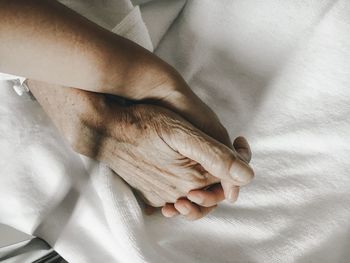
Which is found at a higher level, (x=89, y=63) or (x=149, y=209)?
(x=89, y=63)

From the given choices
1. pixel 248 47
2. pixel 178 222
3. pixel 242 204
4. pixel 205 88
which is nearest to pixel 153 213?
pixel 178 222

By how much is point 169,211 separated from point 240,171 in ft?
0.56

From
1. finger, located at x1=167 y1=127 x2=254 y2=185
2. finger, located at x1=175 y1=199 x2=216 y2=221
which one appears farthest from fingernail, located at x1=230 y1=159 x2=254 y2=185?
finger, located at x1=175 y1=199 x2=216 y2=221

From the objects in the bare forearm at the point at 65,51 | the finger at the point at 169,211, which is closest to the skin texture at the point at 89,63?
the bare forearm at the point at 65,51

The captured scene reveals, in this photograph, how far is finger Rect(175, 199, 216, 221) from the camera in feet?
2.37

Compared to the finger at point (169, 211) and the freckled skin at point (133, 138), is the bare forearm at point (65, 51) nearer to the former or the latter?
the freckled skin at point (133, 138)

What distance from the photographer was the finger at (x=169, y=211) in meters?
0.75

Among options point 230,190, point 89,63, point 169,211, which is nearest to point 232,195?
point 230,190

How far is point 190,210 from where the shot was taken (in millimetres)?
720

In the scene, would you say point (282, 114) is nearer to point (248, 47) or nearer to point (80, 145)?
point (248, 47)

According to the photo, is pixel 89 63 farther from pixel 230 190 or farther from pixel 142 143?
pixel 230 190

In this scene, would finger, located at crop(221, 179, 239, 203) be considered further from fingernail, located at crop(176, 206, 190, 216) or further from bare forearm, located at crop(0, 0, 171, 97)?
bare forearm, located at crop(0, 0, 171, 97)

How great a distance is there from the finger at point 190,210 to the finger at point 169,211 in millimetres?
18

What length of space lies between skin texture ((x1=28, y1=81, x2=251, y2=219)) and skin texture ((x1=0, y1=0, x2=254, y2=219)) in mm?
13
